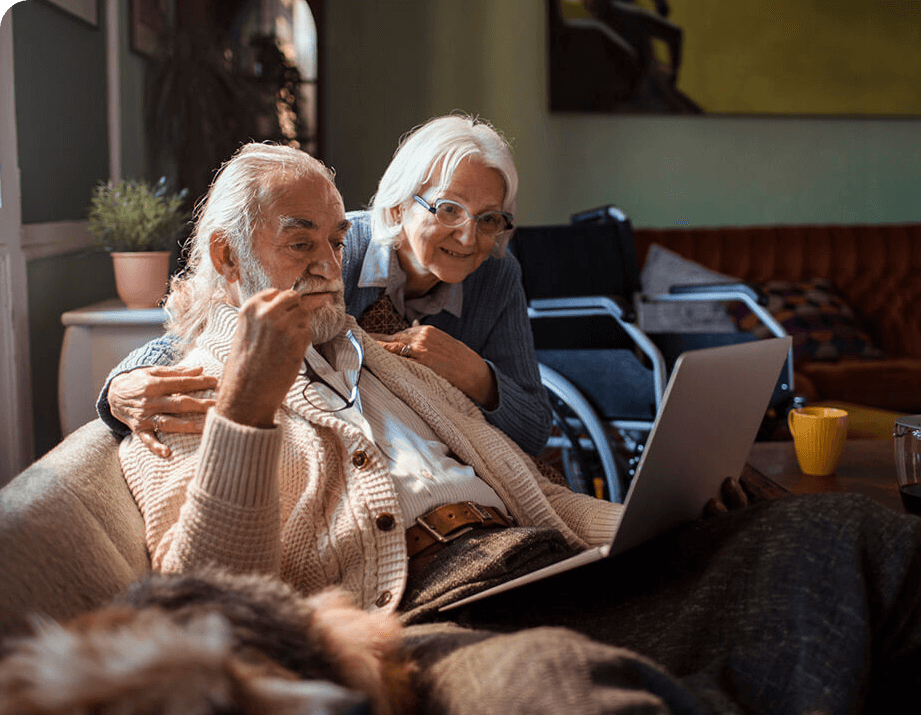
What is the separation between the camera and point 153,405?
1.27 m

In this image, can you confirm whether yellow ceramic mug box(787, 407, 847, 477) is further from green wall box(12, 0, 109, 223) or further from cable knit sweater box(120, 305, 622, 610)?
green wall box(12, 0, 109, 223)

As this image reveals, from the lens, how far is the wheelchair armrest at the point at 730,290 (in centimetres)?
296

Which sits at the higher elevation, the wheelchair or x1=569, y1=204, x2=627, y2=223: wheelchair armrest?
x1=569, y1=204, x2=627, y2=223: wheelchair armrest

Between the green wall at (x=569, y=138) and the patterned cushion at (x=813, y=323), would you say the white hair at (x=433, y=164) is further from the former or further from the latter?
the green wall at (x=569, y=138)

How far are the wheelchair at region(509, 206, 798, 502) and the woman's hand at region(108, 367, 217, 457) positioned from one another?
1372 mm

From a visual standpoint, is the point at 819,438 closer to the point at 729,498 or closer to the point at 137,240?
the point at 729,498

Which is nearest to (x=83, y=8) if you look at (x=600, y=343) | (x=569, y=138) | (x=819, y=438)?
(x=600, y=343)

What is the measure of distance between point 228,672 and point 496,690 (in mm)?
242

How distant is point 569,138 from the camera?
432 cm

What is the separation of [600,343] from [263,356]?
84.9 inches

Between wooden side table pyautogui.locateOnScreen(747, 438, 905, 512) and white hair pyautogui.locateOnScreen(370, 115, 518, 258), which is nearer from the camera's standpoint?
wooden side table pyautogui.locateOnScreen(747, 438, 905, 512)

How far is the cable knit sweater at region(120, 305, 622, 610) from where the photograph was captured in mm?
1027

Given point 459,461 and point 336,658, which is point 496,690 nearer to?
point 336,658

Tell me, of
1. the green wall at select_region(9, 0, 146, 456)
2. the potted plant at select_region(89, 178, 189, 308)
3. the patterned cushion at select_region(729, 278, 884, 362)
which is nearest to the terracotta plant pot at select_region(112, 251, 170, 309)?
the potted plant at select_region(89, 178, 189, 308)
